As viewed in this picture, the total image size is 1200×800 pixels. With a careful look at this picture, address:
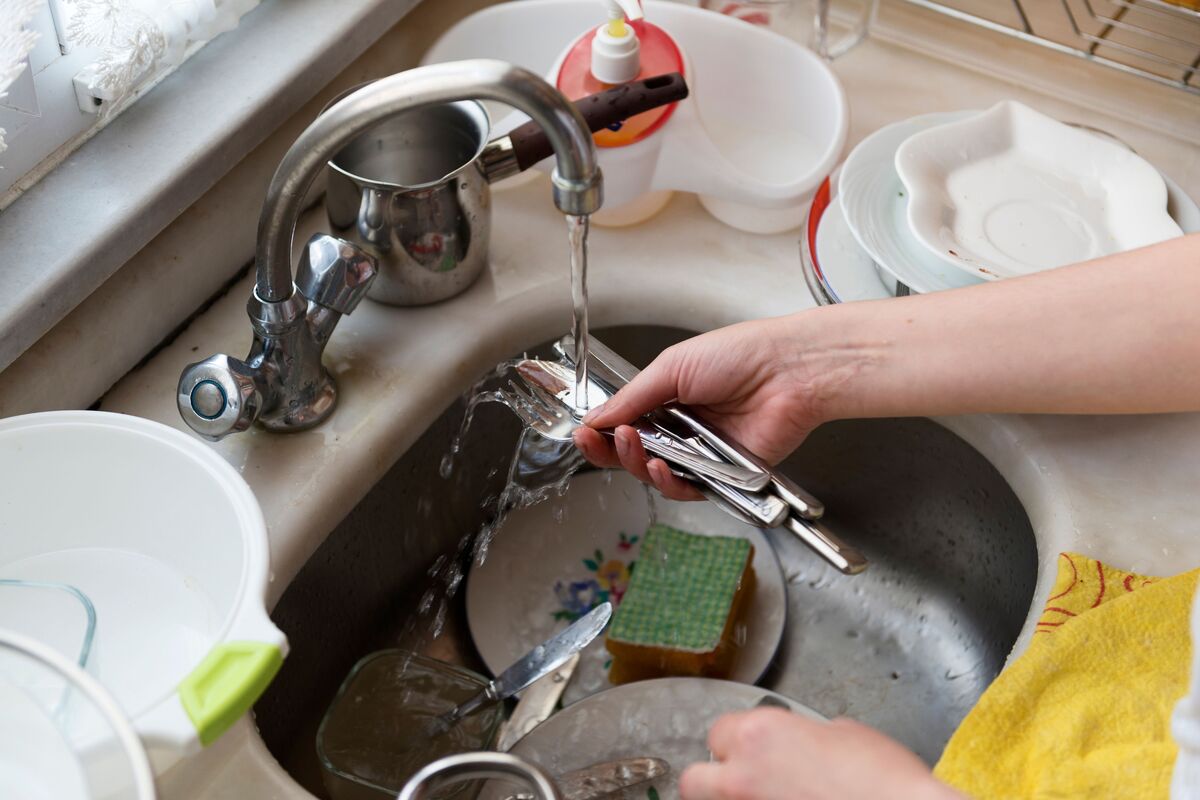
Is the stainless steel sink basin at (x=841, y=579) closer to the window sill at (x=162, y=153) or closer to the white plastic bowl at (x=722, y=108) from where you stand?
the white plastic bowl at (x=722, y=108)

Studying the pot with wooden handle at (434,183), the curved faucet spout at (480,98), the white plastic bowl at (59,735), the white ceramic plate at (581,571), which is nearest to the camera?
the white plastic bowl at (59,735)

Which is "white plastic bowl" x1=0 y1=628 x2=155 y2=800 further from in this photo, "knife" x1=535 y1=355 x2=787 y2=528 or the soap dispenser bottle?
the soap dispenser bottle

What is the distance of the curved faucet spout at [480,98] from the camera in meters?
0.57

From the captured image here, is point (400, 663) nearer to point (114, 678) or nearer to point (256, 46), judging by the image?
point (114, 678)

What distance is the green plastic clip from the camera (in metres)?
0.49

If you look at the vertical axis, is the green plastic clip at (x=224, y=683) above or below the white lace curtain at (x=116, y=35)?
below

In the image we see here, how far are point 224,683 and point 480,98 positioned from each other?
0.97 ft

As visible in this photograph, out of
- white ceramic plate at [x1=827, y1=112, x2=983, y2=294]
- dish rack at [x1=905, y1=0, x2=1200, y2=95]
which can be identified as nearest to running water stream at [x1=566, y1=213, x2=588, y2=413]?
white ceramic plate at [x1=827, y1=112, x2=983, y2=294]

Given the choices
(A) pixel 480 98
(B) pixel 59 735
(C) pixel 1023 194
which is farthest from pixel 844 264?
(B) pixel 59 735

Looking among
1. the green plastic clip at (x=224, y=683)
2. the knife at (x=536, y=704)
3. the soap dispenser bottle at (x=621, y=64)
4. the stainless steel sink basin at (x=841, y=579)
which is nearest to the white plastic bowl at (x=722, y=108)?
the soap dispenser bottle at (x=621, y=64)

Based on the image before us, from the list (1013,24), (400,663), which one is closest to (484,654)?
(400,663)

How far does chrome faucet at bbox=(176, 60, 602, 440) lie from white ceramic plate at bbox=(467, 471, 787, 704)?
22cm

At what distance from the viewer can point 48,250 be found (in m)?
0.73

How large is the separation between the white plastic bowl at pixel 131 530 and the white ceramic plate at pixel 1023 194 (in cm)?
49
